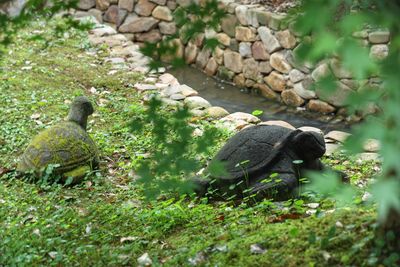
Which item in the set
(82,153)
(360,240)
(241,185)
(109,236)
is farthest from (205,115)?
(360,240)

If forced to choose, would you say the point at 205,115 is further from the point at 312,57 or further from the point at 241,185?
the point at 312,57

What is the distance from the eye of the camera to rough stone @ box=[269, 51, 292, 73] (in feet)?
27.1

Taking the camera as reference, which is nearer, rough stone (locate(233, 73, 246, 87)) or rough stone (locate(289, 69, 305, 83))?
rough stone (locate(289, 69, 305, 83))

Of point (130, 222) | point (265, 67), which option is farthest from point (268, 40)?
point (130, 222)

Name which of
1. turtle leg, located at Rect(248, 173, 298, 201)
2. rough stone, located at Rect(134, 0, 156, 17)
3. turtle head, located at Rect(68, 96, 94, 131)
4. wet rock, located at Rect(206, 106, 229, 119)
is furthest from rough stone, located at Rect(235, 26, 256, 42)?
turtle leg, located at Rect(248, 173, 298, 201)

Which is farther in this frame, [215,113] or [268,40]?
[268,40]

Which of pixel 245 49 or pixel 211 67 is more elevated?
pixel 245 49

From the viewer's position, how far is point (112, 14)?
34.4 feet

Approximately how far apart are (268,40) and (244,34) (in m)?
0.49

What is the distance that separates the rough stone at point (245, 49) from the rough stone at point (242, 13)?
28 centimetres

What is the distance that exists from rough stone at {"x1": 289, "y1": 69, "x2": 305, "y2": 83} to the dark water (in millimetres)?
365

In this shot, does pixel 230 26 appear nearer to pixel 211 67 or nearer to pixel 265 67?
pixel 211 67

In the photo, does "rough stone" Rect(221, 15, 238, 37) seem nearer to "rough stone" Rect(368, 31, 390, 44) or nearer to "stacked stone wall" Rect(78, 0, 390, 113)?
"stacked stone wall" Rect(78, 0, 390, 113)

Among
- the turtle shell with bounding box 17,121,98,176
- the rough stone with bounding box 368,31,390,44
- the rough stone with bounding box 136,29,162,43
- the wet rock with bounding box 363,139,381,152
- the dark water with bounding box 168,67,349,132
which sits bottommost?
the dark water with bounding box 168,67,349,132
